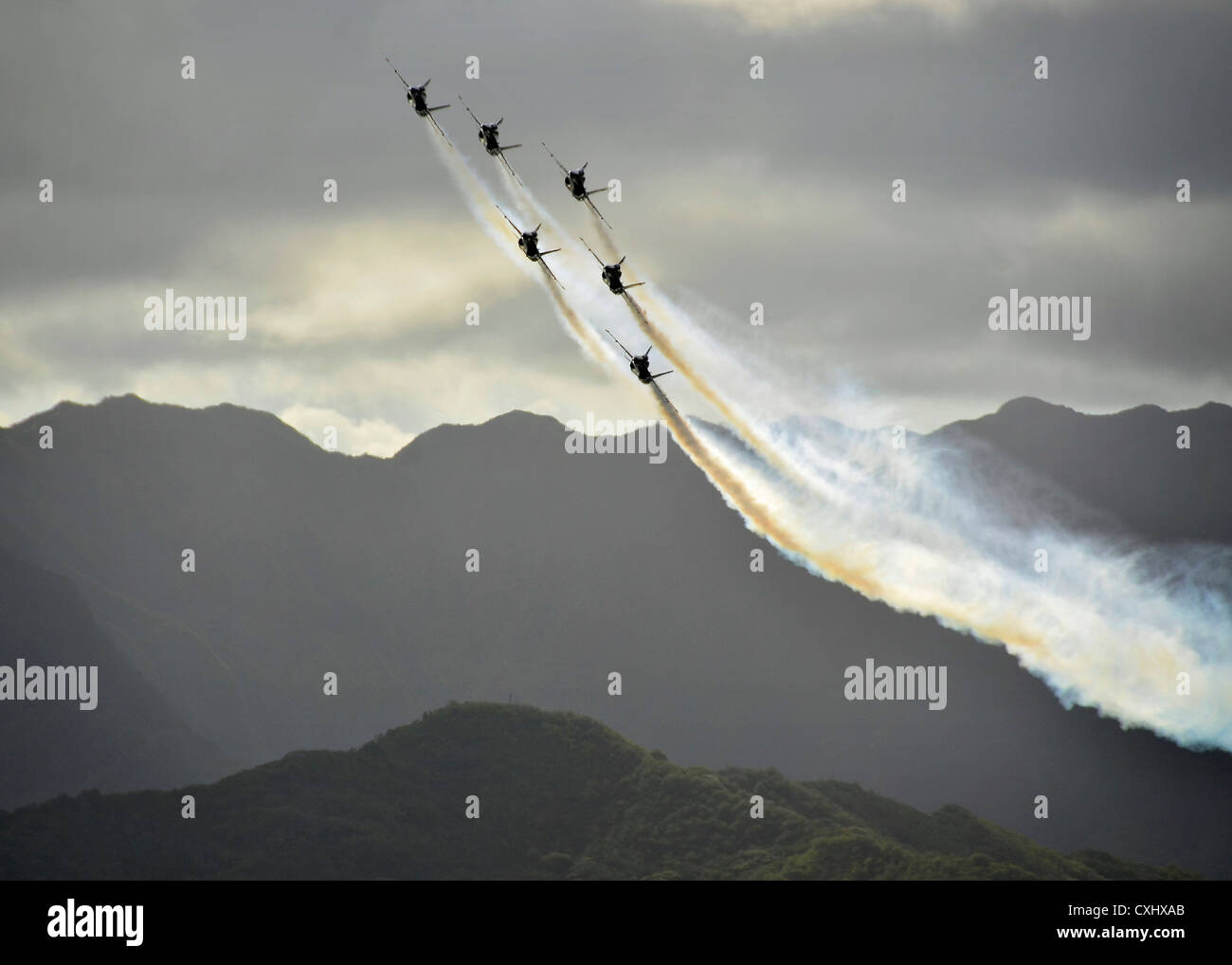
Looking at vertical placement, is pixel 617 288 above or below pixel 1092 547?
above
